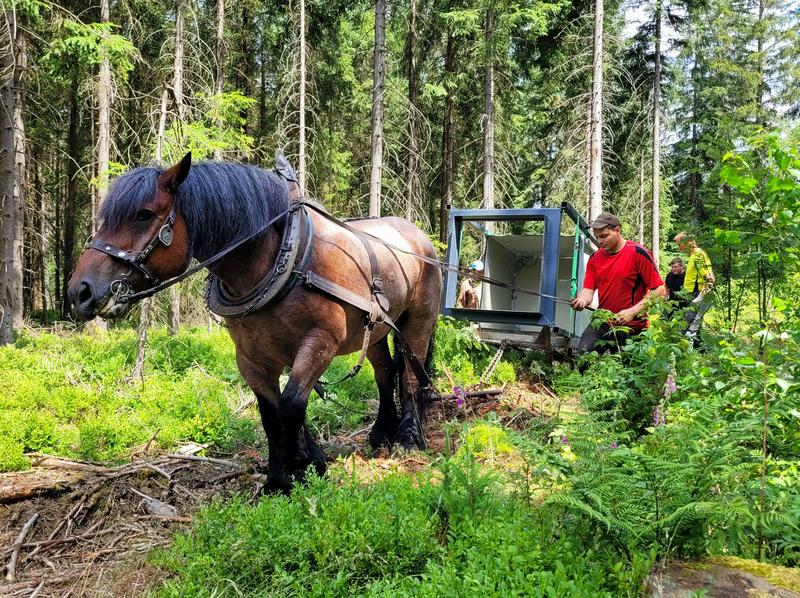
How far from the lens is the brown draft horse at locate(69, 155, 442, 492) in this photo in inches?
110

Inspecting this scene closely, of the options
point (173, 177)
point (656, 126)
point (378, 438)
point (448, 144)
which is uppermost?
point (656, 126)

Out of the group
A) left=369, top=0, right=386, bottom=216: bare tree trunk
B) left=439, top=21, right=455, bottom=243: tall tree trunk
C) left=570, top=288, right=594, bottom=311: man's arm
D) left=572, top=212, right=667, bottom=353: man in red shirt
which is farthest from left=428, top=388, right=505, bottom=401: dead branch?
left=439, top=21, right=455, bottom=243: tall tree trunk

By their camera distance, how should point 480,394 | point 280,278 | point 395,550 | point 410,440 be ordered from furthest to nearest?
point 480,394, point 410,440, point 280,278, point 395,550

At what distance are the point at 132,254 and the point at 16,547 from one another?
1.68 metres

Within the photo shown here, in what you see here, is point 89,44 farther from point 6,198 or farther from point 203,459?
point 203,459

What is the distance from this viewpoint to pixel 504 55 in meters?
17.0

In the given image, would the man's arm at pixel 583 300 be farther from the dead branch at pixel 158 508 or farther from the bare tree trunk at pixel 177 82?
the bare tree trunk at pixel 177 82

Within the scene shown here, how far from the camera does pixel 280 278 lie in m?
3.28

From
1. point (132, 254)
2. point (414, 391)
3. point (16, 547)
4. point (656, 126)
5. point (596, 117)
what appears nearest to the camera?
point (132, 254)

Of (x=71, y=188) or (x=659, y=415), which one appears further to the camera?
(x=71, y=188)

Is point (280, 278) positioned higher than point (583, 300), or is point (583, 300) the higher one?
point (280, 278)

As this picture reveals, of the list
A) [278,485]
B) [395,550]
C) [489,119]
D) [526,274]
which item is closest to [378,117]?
[489,119]

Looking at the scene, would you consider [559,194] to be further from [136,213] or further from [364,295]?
[136,213]

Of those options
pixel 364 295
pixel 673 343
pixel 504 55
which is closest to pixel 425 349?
pixel 364 295
